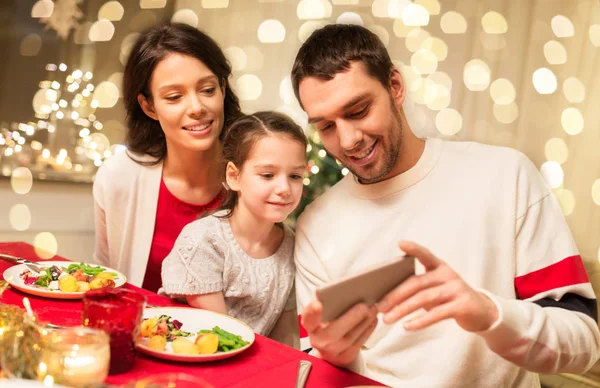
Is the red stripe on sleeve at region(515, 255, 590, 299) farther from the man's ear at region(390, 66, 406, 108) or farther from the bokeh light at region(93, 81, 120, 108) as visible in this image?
the bokeh light at region(93, 81, 120, 108)

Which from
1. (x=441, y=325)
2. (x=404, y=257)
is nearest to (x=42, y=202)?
(x=441, y=325)

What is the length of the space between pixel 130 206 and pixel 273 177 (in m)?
0.72

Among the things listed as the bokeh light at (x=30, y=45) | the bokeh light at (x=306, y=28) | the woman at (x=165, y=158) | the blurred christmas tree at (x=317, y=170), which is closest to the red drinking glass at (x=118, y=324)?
the woman at (x=165, y=158)

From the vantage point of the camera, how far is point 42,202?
3.24m

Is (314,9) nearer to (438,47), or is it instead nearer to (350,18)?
(350,18)

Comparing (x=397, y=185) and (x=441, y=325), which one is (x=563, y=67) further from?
(x=441, y=325)

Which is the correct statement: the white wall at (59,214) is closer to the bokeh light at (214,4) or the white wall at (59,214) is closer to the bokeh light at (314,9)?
the bokeh light at (214,4)

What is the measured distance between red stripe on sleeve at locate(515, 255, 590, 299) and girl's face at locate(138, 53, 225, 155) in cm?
120

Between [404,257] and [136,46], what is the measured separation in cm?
162

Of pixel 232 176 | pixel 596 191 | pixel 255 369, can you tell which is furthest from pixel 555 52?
pixel 255 369

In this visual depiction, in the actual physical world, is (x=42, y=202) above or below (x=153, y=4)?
below

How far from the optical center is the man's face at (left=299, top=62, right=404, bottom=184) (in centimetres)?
142

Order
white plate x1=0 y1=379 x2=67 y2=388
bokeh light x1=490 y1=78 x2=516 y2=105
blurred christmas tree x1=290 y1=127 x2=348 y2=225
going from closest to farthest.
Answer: white plate x1=0 y1=379 x2=67 y2=388 < blurred christmas tree x1=290 y1=127 x2=348 y2=225 < bokeh light x1=490 y1=78 x2=516 y2=105

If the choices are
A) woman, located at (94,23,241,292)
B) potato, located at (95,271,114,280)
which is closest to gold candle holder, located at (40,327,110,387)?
potato, located at (95,271,114,280)
